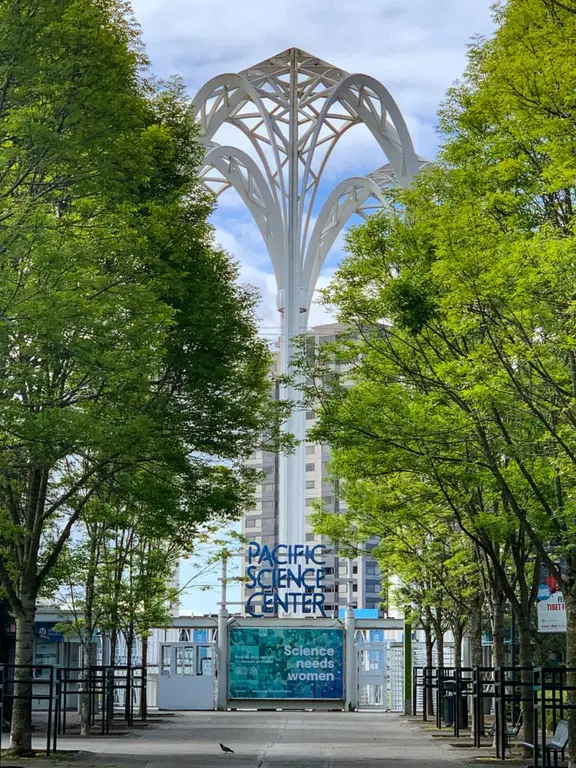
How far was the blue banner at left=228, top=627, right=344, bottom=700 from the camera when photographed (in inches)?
1925

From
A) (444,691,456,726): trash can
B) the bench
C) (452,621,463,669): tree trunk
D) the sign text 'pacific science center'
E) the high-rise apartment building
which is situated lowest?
(444,691,456,726): trash can

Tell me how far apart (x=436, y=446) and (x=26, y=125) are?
29.4ft

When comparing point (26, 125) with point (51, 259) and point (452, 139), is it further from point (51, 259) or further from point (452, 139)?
point (452, 139)

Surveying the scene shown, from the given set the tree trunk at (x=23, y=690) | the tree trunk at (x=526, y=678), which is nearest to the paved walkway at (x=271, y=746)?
the tree trunk at (x=23, y=690)

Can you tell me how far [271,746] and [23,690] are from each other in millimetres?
6481

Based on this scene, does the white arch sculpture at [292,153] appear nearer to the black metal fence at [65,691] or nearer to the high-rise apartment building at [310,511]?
the black metal fence at [65,691]

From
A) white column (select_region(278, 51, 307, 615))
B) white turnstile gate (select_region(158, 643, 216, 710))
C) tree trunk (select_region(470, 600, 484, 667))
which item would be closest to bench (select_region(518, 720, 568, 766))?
tree trunk (select_region(470, 600, 484, 667))

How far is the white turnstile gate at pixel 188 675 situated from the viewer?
4878cm

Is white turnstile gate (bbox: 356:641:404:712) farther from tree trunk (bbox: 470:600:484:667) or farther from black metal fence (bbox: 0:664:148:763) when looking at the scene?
tree trunk (bbox: 470:600:484:667)

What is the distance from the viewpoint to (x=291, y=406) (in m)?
26.4

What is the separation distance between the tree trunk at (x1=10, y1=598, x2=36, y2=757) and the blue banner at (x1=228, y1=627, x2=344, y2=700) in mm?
26257

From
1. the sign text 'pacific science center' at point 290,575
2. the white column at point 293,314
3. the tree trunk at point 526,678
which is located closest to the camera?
the tree trunk at point 526,678

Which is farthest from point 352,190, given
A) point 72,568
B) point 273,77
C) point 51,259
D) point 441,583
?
point 51,259

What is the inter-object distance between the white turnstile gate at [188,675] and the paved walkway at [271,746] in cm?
818
